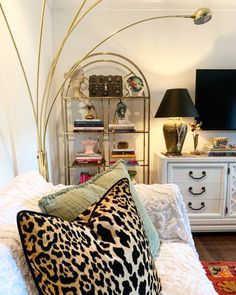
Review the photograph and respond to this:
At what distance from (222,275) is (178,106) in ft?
4.65

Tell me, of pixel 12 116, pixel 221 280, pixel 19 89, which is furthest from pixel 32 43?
pixel 221 280

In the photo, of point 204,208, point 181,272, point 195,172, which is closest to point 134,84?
point 195,172

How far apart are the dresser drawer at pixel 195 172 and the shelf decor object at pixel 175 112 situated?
0.67ft

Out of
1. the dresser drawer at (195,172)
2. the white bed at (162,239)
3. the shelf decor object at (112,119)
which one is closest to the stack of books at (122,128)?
the shelf decor object at (112,119)

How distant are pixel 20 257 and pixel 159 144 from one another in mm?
2255

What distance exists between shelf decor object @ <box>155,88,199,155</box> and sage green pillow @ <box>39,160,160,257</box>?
122 cm

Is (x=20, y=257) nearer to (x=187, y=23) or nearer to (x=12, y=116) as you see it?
(x=12, y=116)

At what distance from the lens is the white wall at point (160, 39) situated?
260 cm

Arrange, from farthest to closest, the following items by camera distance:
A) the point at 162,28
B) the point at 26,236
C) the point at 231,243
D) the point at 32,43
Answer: the point at 162,28, the point at 231,243, the point at 32,43, the point at 26,236

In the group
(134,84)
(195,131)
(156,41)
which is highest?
(156,41)

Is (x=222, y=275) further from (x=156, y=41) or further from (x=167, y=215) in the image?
(x=156, y=41)

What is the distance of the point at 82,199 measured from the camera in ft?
3.33

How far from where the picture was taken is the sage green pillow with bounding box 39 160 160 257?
94 cm

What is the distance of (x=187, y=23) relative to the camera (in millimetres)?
2654
